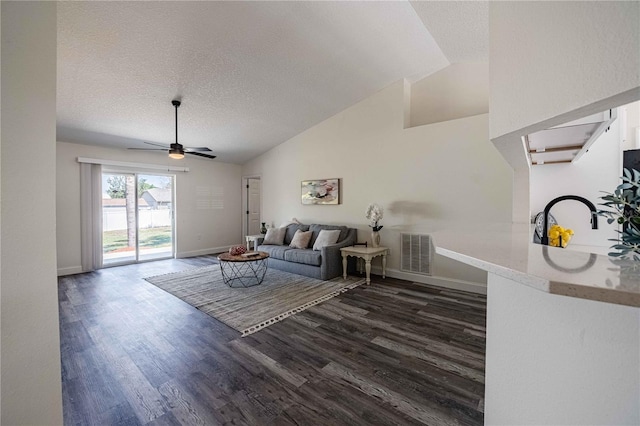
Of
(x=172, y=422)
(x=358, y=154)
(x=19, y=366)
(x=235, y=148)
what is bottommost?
(x=172, y=422)

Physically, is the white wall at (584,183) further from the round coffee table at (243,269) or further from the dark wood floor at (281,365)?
the round coffee table at (243,269)

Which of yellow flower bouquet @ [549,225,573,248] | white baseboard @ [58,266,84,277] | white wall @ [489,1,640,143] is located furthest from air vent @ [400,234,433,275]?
white baseboard @ [58,266,84,277]

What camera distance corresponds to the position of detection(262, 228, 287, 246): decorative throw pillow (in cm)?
546

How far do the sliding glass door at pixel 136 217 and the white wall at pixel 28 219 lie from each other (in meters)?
5.40

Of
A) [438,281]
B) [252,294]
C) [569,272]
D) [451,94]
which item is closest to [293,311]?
[252,294]

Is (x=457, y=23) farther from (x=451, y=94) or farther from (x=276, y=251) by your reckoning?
(x=276, y=251)

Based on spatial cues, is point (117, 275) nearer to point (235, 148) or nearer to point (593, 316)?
point (235, 148)

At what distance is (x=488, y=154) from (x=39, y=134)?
435cm

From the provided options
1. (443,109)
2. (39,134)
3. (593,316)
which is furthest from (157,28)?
(443,109)

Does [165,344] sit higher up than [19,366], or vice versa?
[19,366]

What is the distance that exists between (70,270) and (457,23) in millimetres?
7137

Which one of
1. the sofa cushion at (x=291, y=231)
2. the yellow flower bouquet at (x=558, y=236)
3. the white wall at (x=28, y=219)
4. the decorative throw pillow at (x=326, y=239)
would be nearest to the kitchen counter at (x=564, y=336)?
the yellow flower bouquet at (x=558, y=236)

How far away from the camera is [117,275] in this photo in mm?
4695

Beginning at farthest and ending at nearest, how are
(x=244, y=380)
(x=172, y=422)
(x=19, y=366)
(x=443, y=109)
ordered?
1. (x=443, y=109)
2. (x=244, y=380)
3. (x=172, y=422)
4. (x=19, y=366)
